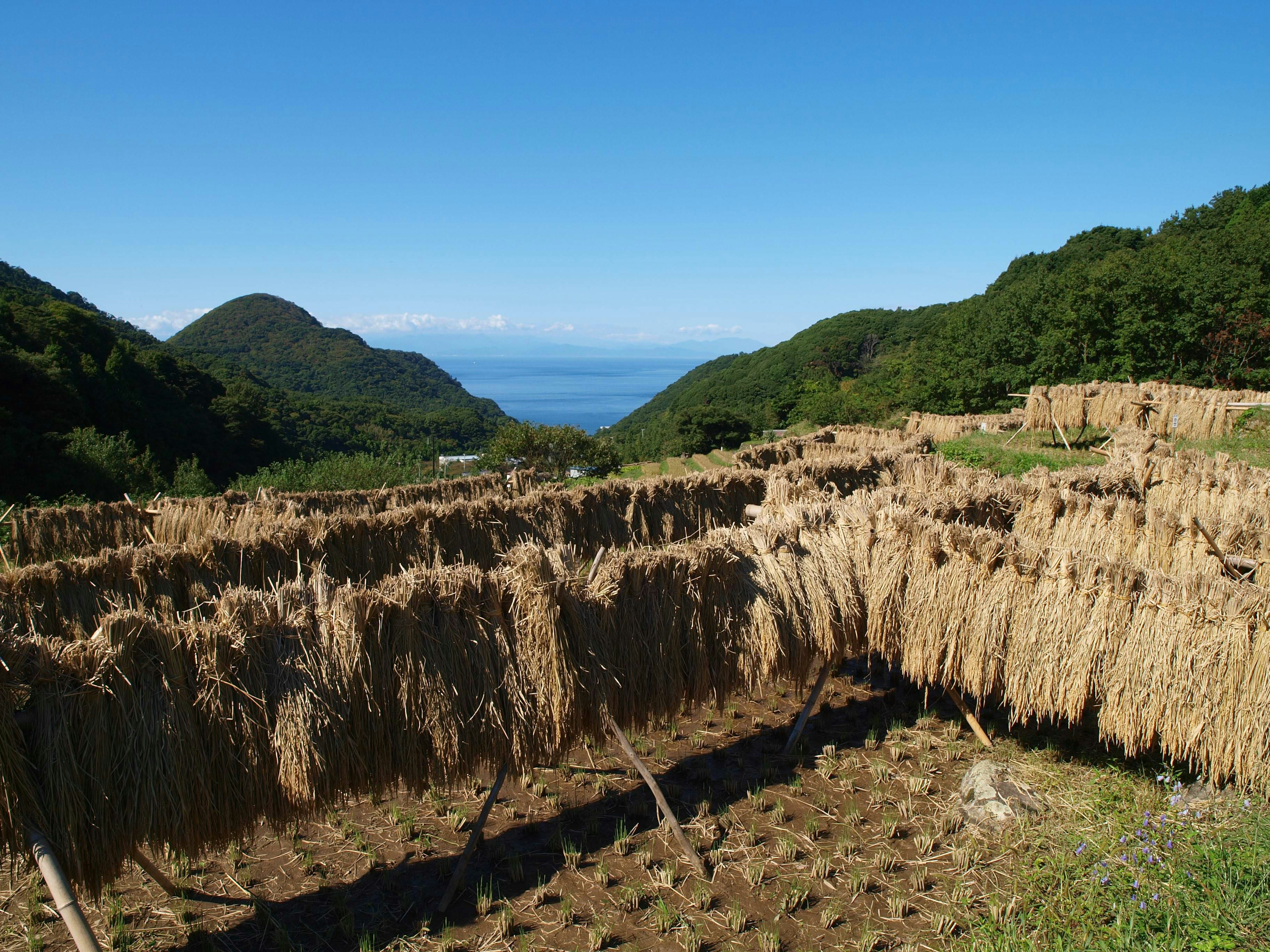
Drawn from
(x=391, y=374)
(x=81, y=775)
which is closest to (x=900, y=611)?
(x=81, y=775)

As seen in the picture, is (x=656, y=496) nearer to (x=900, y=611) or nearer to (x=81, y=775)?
(x=900, y=611)

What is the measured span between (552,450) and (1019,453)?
20.2 meters

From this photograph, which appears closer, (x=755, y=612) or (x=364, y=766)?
(x=364, y=766)

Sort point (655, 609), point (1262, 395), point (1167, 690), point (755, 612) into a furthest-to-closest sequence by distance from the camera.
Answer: point (1262, 395) < point (755, 612) < point (655, 609) < point (1167, 690)

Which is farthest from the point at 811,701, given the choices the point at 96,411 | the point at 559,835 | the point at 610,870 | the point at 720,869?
the point at 96,411

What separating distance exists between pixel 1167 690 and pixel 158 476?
24.6 m

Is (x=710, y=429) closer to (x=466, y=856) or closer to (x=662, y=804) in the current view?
(x=662, y=804)

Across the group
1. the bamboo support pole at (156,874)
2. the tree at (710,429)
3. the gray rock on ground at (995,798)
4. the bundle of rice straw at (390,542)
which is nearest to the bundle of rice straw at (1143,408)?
the bundle of rice straw at (390,542)

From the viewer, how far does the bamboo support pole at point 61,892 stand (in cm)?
299

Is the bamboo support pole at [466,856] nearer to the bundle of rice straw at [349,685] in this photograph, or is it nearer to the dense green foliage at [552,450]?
the bundle of rice straw at [349,685]

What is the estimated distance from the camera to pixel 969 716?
5.97 meters

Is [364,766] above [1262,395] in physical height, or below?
below

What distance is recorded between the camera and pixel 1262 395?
761 inches

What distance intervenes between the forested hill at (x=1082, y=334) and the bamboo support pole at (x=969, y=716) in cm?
3602
